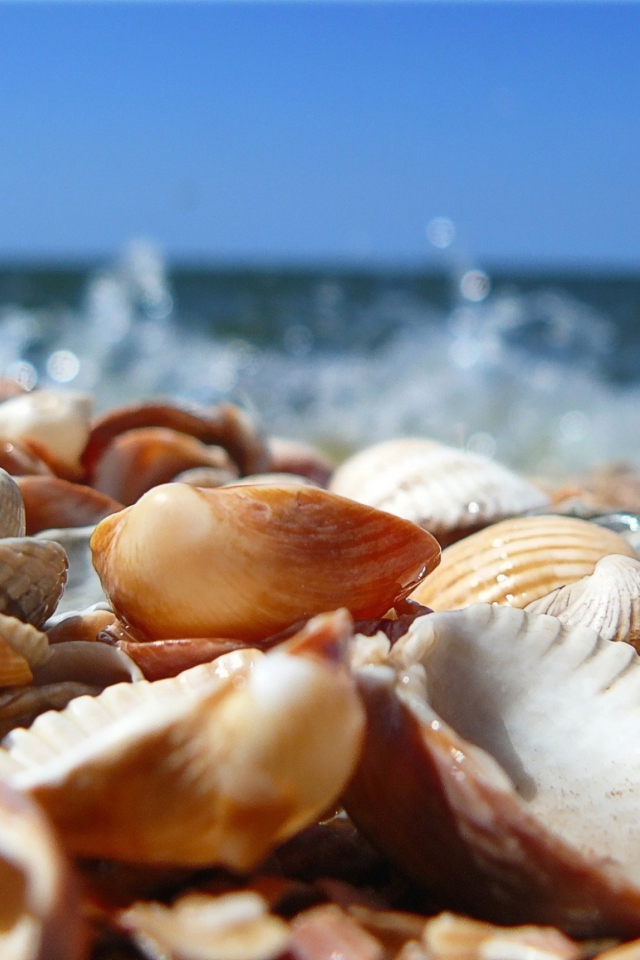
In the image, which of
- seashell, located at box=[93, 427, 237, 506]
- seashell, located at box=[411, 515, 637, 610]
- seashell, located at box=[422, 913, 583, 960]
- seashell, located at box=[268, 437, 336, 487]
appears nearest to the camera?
seashell, located at box=[422, 913, 583, 960]

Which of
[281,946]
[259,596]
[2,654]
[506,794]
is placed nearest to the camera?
[281,946]

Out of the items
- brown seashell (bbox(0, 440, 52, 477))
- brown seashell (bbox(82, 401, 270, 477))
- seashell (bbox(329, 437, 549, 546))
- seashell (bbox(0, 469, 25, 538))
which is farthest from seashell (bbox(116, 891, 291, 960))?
brown seashell (bbox(82, 401, 270, 477))

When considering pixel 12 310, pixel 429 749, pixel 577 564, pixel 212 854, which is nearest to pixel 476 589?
pixel 577 564

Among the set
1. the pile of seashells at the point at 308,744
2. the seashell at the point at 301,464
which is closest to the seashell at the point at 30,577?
the pile of seashells at the point at 308,744

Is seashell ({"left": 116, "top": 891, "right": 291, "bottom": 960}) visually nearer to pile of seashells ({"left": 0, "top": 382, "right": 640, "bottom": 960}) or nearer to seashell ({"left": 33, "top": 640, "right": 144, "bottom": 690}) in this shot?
pile of seashells ({"left": 0, "top": 382, "right": 640, "bottom": 960})

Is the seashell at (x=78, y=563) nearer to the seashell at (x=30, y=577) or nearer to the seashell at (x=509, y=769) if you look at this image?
the seashell at (x=30, y=577)

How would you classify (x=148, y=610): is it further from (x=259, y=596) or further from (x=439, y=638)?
(x=439, y=638)
